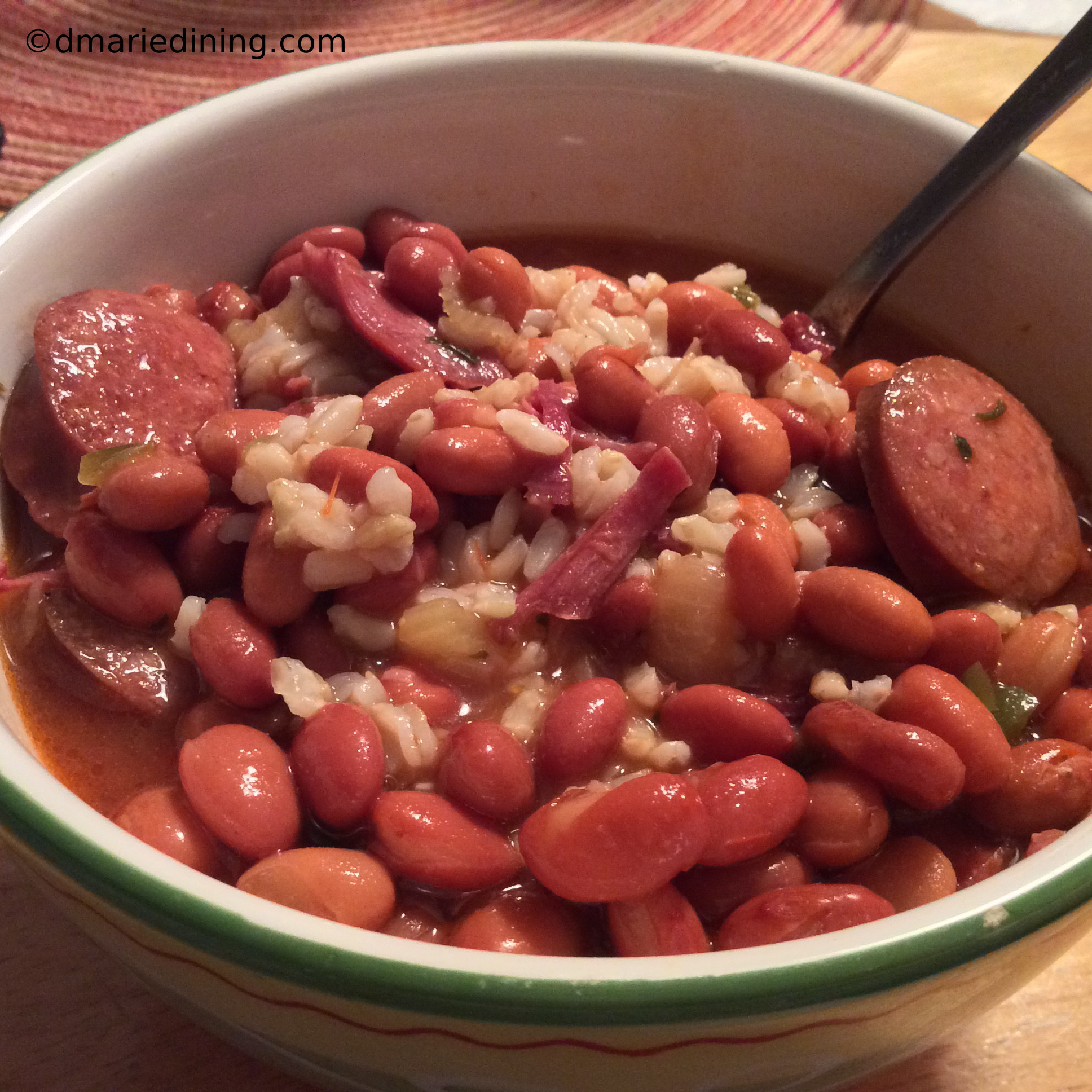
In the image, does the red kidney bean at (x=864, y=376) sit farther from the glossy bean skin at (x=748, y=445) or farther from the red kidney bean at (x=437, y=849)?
the red kidney bean at (x=437, y=849)

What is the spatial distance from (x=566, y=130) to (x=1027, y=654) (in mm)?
1221

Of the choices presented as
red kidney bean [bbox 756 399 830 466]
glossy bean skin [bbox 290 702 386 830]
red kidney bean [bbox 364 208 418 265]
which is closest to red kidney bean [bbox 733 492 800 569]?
red kidney bean [bbox 756 399 830 466]

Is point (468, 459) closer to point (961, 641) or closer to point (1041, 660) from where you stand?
point (961, 641)

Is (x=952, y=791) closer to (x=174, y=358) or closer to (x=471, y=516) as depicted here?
(x=471, y=516)

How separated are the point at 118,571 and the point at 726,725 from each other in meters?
0.78

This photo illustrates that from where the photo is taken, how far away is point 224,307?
5.75 ft

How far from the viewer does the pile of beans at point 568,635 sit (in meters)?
1.14

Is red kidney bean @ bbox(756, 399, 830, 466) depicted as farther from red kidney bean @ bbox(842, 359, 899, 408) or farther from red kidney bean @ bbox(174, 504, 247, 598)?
red kidney bean @ bbox(174, 504, 247, 598)

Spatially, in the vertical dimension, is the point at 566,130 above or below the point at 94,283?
above

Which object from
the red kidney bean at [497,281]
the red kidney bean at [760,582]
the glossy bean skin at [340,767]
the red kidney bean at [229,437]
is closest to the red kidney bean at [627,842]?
the glossy bean skin at [340,767]

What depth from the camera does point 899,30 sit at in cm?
269

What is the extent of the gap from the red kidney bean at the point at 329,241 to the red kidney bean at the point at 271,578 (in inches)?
25.8

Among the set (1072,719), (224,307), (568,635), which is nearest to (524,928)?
(568,635)

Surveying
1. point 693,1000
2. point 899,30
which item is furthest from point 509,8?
point 693,1000
